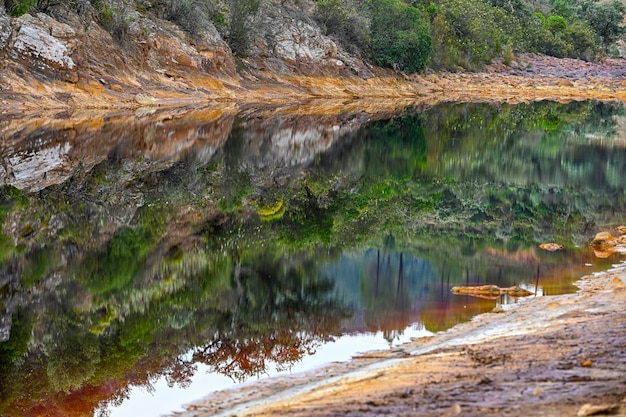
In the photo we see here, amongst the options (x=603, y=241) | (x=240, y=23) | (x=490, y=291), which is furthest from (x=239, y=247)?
(x=240, y=23)

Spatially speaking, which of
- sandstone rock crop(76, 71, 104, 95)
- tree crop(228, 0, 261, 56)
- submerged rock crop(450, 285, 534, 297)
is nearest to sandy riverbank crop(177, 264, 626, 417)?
submerged rock crop(450, 285, 534, 297)

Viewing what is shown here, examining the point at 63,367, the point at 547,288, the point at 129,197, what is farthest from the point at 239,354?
the point at 129,197

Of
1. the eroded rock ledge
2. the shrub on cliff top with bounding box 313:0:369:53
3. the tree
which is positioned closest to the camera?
the eroded rock ledge

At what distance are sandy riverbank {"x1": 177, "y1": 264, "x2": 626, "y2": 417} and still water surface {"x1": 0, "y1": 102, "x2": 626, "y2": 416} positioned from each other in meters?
0.70

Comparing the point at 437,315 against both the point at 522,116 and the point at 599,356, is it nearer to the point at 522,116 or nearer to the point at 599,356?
the point at 599,356

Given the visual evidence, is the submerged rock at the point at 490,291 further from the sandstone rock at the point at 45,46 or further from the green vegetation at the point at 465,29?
the green vegetation at the point at 465,29

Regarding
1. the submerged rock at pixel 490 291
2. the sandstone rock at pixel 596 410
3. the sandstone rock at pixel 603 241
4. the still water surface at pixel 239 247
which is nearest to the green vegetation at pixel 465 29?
the still water surface at pixel 239 247

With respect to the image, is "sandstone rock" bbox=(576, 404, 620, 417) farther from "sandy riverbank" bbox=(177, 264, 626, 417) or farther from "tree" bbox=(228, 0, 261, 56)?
"tree" bbox=(228, 0, 261, 56)

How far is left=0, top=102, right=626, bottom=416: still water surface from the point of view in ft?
34.4

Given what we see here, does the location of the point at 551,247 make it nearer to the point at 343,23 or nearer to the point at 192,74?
the point at 192,74

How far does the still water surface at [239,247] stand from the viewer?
1050 centimetres

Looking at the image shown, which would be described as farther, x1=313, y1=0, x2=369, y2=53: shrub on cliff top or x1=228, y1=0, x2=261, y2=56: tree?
x1=313, y1=0, x2=369, y2=53: shrub on cliff top

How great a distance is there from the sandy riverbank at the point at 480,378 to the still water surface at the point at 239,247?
70cm

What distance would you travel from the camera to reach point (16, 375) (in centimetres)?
954
